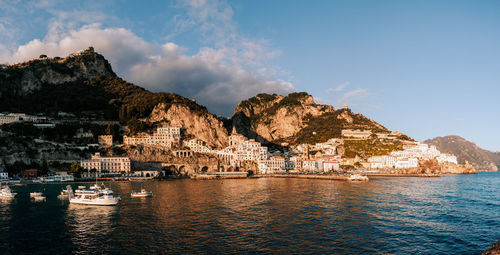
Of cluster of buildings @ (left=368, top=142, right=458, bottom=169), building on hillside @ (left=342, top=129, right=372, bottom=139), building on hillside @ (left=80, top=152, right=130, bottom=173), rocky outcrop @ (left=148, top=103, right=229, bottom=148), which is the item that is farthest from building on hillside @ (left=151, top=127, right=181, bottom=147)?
building on hillside @ (left=342, top=129, right=372, bottom=139)

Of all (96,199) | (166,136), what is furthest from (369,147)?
(96,199)

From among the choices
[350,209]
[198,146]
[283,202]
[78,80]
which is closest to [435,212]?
[350,209]

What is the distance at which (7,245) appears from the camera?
2394 cm

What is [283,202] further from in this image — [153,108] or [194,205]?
[153,108]

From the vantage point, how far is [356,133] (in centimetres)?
18188

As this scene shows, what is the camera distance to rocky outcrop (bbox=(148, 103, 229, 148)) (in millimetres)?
148625

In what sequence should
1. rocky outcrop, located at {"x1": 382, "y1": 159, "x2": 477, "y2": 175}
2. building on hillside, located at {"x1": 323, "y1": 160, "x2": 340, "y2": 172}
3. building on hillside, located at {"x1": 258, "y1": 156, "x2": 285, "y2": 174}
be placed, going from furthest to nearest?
building on hillside, located at {"x1": 323, "y1": 160, "x2": 340, "y2": 172} < rocky outcrop, located at {"x1": 382, "y1": 159, "x2": 477, "y2": 175} < building on hillside, located at {"x1": 258, "y1": 156, "x2": 285, "y2": 174}

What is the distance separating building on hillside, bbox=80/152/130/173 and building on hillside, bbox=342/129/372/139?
128 meters

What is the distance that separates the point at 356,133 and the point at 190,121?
103m

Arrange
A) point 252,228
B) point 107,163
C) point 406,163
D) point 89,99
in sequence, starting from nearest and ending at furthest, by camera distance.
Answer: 1. point 252,228
2. point 107,163
3. point 406,163
4. point 89,99

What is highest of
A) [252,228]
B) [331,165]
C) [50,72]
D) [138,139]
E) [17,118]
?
[50,72]

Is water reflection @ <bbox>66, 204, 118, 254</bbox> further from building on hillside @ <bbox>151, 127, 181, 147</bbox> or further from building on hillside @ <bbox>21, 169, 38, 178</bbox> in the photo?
building on hillside @ <bbox>151, 127, 181, 147</bbox>

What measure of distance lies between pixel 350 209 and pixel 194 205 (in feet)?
73.6

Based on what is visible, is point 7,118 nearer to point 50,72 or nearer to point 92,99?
point 92,99
